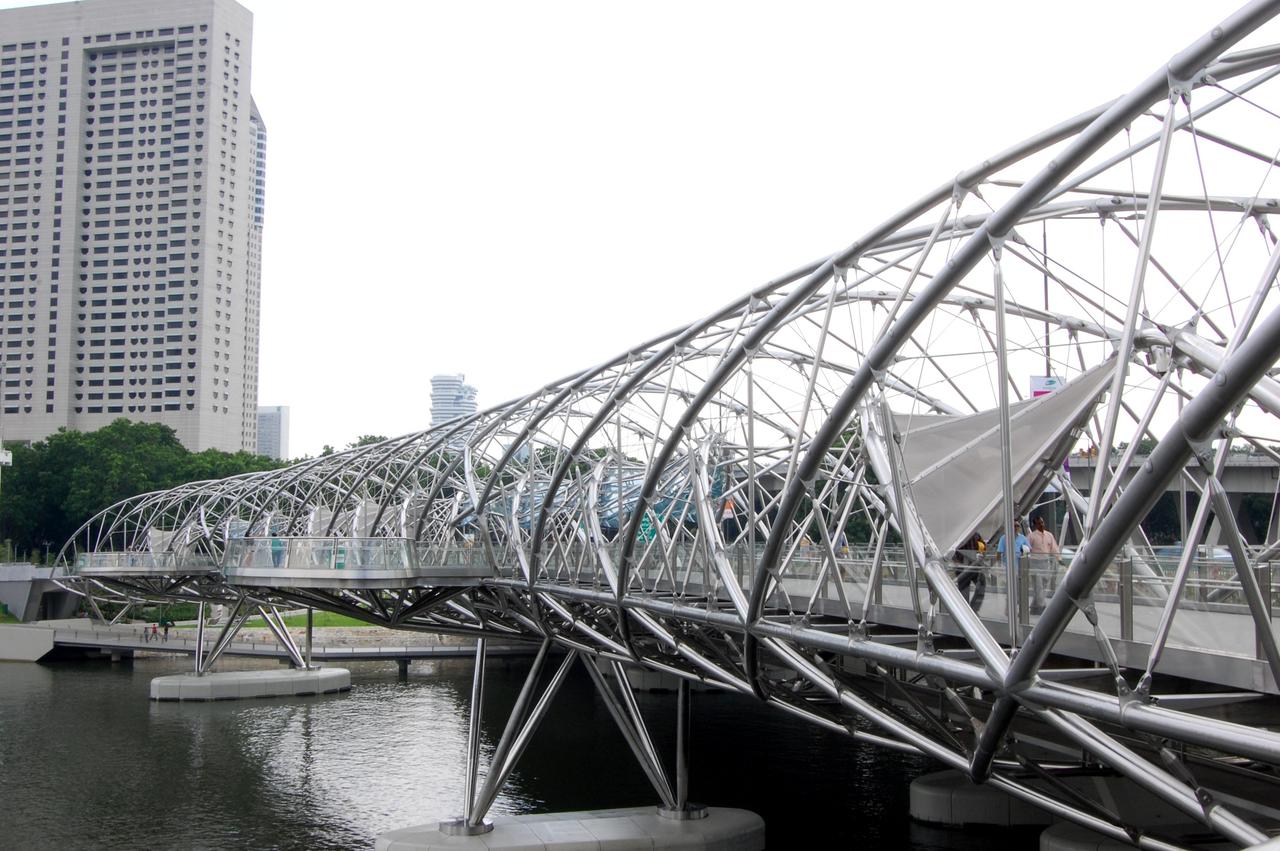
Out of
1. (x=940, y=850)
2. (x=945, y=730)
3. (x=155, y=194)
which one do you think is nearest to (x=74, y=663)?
(x=940, y=850)

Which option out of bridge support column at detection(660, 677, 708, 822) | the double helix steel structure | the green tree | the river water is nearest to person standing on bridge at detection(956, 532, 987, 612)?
the double helix steel structure

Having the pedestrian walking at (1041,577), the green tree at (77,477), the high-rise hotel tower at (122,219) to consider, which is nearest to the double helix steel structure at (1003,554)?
the pedestrian walking at (1041,577)

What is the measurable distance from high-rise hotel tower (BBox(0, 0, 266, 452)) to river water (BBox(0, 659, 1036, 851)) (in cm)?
12176

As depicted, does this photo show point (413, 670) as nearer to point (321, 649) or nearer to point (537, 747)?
point (321, 649)

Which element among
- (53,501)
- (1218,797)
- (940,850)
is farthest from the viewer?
(53,501)

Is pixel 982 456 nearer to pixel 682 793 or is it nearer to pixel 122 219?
pixel 682 793

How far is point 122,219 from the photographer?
188500 mm

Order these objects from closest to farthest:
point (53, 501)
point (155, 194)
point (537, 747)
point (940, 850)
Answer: point (940, 850) < point (537, 747) < point (53, 501) < point (155, 194)

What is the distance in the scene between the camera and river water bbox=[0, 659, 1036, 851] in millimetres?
39781

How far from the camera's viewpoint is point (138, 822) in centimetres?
4091

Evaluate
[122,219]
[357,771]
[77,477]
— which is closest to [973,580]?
[357,771]

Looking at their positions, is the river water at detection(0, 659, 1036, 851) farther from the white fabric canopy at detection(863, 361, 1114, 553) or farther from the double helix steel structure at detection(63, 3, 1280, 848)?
the white fabric canopy at detection(863, 361, 1114, 553)

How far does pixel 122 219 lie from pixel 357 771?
537 ft

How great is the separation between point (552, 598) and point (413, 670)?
159 ft
